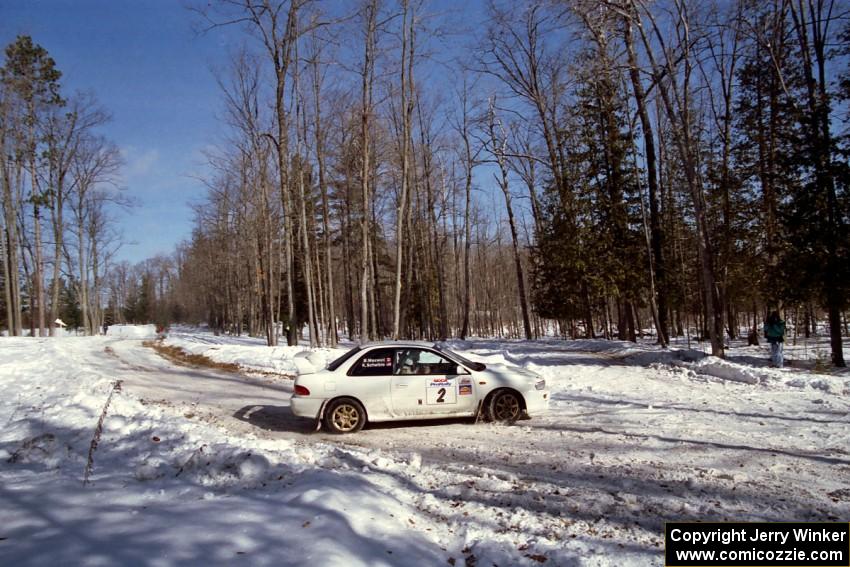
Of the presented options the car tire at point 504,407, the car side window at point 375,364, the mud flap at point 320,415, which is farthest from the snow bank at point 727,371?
the mud flap at point 320,415

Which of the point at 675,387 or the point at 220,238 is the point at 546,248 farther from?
the point at 220,238

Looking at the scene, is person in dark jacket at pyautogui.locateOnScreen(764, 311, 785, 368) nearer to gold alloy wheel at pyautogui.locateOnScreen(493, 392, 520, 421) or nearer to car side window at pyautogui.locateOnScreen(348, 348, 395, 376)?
gold alloy wheel at pyautogui.locateOnScreen(493, 392, 520, 421)

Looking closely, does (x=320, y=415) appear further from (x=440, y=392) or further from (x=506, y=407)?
(x=506, y=407)

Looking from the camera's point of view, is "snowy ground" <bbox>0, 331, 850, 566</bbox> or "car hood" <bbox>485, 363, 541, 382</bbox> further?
Answer: "car hood" <bbox>485, 363, 541, 382</bbox>

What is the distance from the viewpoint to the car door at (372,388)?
28.4 feet

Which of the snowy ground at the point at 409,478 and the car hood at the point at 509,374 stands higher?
the car hood at the point at 509,374

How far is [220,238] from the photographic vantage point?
48.9 m

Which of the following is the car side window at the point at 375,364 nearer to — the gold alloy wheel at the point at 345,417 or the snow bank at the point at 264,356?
the gold alloy wheel at the point at 345,417

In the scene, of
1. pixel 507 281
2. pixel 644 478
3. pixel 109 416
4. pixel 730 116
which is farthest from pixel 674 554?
pixel 507 281

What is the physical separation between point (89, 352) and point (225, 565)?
876 inches

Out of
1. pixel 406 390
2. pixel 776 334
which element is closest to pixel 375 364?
pixel 406 390

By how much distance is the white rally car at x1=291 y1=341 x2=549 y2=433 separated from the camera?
863cm

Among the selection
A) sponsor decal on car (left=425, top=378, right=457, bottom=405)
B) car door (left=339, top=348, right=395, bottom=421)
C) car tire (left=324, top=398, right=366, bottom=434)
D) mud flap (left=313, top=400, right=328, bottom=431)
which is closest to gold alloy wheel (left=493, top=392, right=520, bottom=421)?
sponsor decal on car (left=425, top=378, right=457, bottom=405)

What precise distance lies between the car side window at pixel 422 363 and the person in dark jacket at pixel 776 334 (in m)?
11.5
